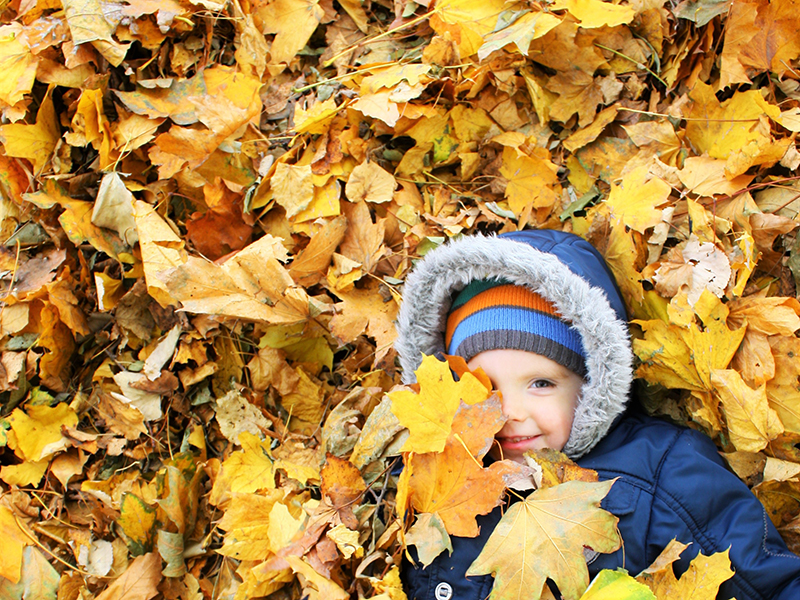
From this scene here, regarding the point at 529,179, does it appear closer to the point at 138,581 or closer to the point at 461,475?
the point at 461,475

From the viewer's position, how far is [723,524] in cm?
165

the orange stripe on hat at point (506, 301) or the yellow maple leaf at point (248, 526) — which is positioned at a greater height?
the orange stripe on hat at point (506, 301)

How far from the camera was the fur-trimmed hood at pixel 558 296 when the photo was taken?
179cm

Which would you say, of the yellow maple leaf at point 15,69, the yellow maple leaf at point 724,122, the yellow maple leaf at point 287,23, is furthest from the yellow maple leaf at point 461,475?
the yellow maple leaf at point 15,69

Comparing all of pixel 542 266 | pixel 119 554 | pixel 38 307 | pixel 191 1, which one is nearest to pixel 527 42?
pixel 542 266

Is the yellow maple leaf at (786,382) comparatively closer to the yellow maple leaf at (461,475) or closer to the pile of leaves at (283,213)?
the pile of leaves at (283,213)

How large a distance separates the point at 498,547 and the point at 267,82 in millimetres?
1946

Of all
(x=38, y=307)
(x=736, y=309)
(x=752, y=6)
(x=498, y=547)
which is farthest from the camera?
(x=38, y=307)

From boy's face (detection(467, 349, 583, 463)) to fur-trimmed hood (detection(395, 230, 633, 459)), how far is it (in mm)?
50

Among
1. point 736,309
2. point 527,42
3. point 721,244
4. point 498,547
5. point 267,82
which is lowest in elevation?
point 498,547

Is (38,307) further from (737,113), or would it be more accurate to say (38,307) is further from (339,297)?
(737,113)

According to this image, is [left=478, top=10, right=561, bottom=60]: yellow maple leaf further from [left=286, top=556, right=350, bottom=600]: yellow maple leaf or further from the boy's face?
[left=286, top=556, right=350, bottom=600]: yellow maple leaf

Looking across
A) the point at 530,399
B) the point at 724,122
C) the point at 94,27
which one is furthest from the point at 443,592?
the point at 94,27

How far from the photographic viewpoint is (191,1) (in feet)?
7.47
